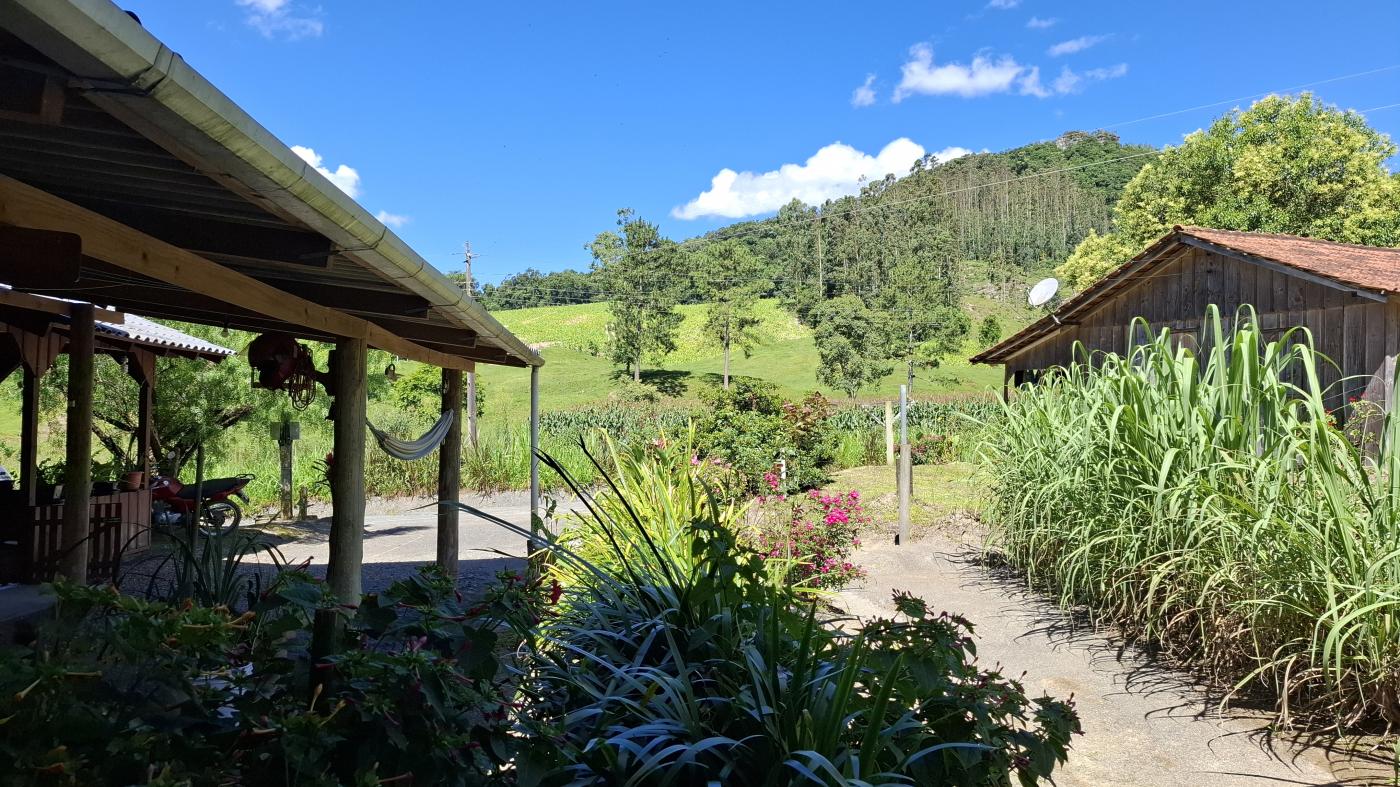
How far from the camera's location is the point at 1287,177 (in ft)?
75.9

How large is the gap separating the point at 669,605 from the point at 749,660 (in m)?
0.75

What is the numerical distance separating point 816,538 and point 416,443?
296 cm

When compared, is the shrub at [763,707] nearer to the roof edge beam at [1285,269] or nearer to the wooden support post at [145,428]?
the roof edge beam at [1285,269]

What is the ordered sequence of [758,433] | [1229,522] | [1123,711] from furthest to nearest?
[758,433] < [1123,711] < [1229,522]

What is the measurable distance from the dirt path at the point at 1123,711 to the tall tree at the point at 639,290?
3163 centimetres

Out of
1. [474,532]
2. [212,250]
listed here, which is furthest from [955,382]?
[212,250]

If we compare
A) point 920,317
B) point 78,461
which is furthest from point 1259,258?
point 920,317

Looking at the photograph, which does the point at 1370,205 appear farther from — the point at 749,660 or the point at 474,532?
the point at 749,660

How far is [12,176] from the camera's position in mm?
2348

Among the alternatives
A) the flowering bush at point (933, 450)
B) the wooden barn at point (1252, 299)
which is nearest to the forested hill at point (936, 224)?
the flowering bush at point (933, 450)

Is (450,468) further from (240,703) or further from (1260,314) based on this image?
(1260,314)

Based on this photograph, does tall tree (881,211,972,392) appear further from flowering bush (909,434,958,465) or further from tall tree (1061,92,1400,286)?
flowering bush (909,434,958,465)

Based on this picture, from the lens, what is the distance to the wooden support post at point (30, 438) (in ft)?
23.6

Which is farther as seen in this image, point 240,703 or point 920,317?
point 920,317
